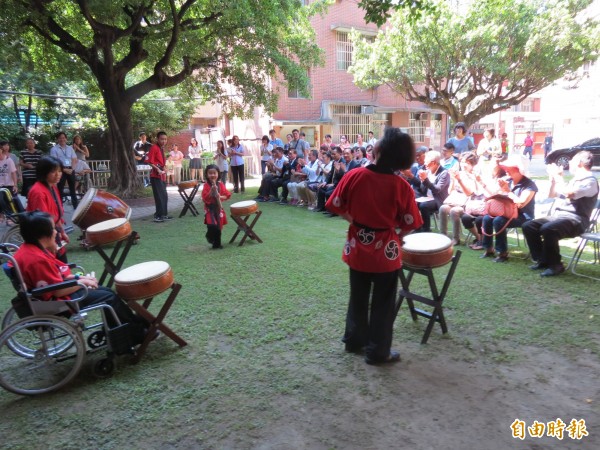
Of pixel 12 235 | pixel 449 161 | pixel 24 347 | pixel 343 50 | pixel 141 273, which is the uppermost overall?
pixel 343 50

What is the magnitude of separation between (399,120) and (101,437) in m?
24.9

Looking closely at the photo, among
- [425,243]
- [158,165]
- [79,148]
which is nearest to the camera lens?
[425,243]

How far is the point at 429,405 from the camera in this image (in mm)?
2945

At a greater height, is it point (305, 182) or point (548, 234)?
point (305, 182)

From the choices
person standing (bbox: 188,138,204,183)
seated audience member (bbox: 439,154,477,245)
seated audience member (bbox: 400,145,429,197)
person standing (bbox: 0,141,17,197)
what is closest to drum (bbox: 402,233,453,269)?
seated audience member (bbox: 439,154,477,245)

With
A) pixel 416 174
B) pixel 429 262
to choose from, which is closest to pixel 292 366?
pixel 429 262

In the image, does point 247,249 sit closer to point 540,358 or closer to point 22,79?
point 540,358

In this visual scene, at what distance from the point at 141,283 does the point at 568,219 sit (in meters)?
5.07

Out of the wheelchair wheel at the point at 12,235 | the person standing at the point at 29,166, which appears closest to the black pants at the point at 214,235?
the wheelchair wheel at the point at 12,235

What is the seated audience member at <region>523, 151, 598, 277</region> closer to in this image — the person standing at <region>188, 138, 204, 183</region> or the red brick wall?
the person standing at <region>188, 138, 204, 183</region>

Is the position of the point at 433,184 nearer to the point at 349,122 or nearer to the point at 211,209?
the point at 211,209

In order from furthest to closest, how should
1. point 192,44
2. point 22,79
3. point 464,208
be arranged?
point 22,79 → point 192,44 → point 464,208

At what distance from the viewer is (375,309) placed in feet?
11.2

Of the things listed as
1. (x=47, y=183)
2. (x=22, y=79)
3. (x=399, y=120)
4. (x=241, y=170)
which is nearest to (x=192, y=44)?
(x=241, y=170)
